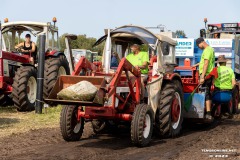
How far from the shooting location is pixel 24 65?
11727 mm

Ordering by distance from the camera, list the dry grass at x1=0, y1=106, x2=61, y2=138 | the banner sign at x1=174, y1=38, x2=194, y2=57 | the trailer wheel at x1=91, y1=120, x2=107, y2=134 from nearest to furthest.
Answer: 1. the trailer wheel at x1=91, y1=120, x2=107, y2=134
2. the dry grass at x1=0, y1=106, x2=61, y2=138
3. the banner sign at x1=174, y1=38, x2=194, y2=57

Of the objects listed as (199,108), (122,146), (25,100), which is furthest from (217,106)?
(25,100)

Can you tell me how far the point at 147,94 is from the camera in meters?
7.59

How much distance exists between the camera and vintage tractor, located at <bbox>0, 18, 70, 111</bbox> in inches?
440

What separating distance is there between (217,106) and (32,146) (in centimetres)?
470

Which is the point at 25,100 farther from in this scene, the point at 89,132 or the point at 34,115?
the point at 89,132

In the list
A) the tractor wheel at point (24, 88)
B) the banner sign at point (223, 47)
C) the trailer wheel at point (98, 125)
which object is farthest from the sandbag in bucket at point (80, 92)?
the banner sign at point (223, 47)

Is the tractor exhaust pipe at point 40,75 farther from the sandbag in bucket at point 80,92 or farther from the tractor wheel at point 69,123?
the sandbag in bucket at point 80,92

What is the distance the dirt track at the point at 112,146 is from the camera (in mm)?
6227

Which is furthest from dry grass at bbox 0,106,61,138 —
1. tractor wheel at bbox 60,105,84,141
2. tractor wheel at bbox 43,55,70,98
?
tractor wheel at bbox 60,105,84,141

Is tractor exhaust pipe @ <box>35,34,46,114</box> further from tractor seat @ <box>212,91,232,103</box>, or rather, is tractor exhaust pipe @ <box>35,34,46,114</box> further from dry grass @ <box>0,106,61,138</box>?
tractor seat @ <box>212,91,232,103</box>

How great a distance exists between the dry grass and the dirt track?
1.51ft

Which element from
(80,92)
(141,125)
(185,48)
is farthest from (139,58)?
(185,48)

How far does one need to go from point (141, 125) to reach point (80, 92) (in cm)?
110
